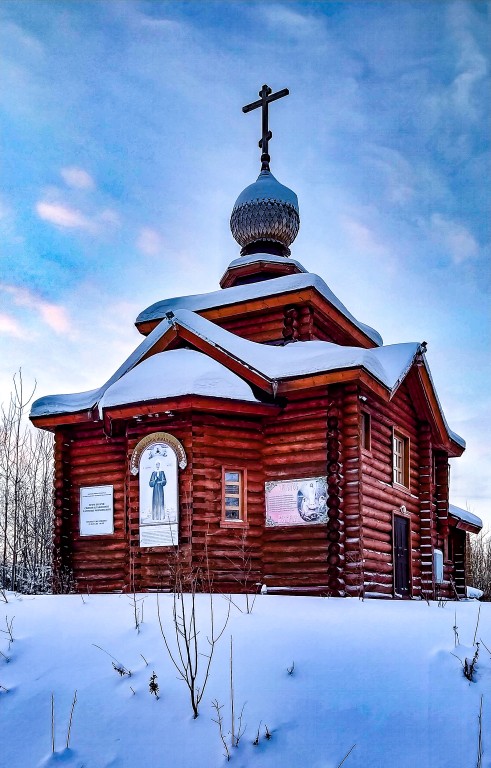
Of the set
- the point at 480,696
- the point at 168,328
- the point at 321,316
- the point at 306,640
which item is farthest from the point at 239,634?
the point at 321,316

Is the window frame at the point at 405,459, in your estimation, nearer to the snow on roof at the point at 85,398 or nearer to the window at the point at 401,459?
the window at the point at 401,459

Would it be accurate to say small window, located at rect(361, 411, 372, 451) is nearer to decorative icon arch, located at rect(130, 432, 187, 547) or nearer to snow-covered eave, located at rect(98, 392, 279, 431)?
snow-covered eave, located at rect(98, 392, 279, 431)

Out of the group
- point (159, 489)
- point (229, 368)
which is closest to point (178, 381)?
point (229, 368)

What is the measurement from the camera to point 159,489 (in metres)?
12.9

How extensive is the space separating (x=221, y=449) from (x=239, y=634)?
5.37 m

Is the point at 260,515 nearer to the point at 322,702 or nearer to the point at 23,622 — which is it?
the point at 23,622

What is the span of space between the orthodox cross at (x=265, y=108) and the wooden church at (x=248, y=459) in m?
5.87

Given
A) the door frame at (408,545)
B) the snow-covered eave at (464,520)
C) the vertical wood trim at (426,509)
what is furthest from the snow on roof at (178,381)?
the snow-covered eave at (464,520)

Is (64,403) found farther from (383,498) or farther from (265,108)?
(265,108)

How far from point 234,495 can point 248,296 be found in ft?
15.3

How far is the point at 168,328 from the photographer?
14.6m

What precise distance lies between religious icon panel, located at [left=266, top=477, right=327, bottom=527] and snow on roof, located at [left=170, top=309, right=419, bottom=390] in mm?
1902

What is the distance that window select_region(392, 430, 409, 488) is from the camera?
15602mm

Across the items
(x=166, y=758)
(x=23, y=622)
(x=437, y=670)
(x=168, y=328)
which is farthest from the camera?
(x=168, y=328)
